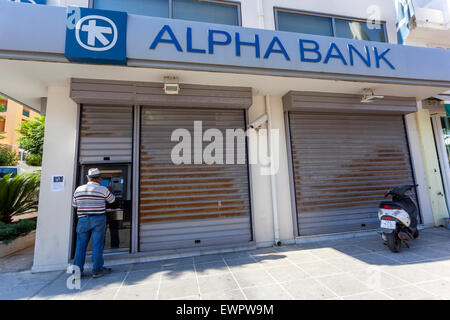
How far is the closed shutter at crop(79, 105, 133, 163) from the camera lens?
4547 millimetres

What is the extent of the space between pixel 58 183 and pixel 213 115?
11.8 ft

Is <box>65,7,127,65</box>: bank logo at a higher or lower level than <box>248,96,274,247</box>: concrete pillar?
higher

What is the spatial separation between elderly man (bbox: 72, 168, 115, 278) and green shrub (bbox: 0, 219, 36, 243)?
2808 mm

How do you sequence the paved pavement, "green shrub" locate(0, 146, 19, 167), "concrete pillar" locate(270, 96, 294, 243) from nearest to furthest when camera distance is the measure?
the paved pavement → "concrete pillar" locate(270, 96, 294, 243) → "green shrub" locate(0, 146, 19, 167)

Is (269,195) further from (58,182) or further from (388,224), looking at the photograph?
(58,182)

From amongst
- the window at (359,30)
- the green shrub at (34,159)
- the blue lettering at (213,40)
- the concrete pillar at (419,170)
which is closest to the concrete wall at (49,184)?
the blue lettering at (213,40)

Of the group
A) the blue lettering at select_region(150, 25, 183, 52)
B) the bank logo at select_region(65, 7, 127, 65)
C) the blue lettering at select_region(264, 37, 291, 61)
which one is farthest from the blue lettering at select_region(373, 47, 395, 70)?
the bank logo at select_region(65, 7, 127, 65)

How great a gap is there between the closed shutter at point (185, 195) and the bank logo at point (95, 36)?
140 centimetres

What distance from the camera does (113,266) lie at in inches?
166

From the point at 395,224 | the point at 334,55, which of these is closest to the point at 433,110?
the point at 334,55

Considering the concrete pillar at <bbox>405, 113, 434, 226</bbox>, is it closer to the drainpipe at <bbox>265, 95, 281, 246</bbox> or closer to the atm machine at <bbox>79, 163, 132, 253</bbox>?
the drainpipe at <bbox>265, 95, 281, 246</bbox>

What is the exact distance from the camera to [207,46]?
161 inches
